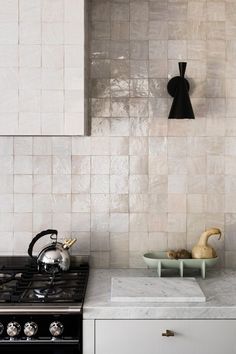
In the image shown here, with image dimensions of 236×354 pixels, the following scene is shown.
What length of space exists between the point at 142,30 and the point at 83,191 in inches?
35.8

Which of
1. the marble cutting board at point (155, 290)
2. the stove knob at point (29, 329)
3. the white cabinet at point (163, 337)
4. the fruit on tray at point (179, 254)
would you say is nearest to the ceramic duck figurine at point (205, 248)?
the fruit on tray at point (179, 254)

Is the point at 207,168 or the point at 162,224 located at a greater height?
the point at 207,168

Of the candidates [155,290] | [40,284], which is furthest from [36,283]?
[155,290]

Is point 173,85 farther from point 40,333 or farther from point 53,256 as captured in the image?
point 40,333

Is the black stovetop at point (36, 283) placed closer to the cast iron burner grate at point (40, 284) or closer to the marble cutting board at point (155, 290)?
the cast iron burner grate at point (40, 284)

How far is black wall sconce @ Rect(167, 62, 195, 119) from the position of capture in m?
2.66

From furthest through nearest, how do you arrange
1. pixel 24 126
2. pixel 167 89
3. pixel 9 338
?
pixel 167 89, pixel 24 126, pixel 9 338

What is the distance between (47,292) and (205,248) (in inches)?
33.5

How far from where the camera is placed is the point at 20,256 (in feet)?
9.24

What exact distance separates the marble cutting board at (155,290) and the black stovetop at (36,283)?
6.5 inches

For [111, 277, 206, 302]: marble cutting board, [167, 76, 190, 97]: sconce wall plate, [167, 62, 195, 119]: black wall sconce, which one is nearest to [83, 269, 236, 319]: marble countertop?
[111, 277, 206, 302]: marble cutting board

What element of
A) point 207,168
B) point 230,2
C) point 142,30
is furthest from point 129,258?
point 230,2

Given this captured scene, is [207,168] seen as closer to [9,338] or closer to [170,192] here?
[170,192]

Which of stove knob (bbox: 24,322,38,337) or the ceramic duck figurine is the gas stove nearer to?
stove knob (bbox: 24,322,38,337)
